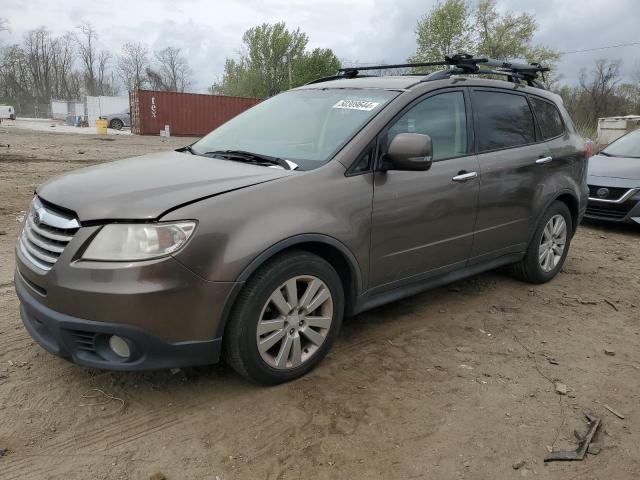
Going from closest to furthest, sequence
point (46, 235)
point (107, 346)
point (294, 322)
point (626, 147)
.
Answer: point (107, 346), point (46, 235), point (294, 322), point (626, 147)

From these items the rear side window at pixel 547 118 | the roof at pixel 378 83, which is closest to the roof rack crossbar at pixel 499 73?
the roof at pixel 378 83

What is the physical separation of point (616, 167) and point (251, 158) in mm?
6430

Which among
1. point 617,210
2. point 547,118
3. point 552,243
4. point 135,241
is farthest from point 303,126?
point 617,210

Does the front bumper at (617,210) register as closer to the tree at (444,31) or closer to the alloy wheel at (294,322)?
the alloy wheel at (294,322)

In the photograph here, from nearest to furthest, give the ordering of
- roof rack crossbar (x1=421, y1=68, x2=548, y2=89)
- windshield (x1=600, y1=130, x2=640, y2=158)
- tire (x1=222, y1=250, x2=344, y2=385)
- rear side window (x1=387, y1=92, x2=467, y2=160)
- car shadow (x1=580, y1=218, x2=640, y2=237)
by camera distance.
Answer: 1. tire (x1=222, y1=250, x2=344, y2=385)
2. rear side window (x1=387, y1=92, x2=467, y2=160)
3. roof rack crossbar (x1=421, y1=68, x2=548, y2=89)
4. car shadow (x1=580, y1=218, x2=640, y2=237)
5. windshield (x1=600, y1=130, x2=640, y2=158)

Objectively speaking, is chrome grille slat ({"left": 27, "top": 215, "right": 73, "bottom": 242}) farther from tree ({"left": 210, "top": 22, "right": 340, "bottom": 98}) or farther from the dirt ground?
tree ({"left": 210, "top": 22, "right": 340, "bottom": 98})

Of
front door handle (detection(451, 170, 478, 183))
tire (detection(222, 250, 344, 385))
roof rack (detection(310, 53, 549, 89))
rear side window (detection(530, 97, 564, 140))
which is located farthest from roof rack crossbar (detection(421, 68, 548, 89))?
tire (detection(222, 250, 344, 385))

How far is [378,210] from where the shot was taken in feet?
10.6

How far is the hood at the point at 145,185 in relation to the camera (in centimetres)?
251

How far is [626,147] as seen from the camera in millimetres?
8344

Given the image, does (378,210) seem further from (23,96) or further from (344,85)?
(23,96)

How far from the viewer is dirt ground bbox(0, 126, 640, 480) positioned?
240 cm

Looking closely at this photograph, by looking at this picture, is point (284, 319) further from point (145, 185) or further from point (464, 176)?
point (464, 176)

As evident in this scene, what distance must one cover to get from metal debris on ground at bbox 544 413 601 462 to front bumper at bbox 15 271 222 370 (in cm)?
170
